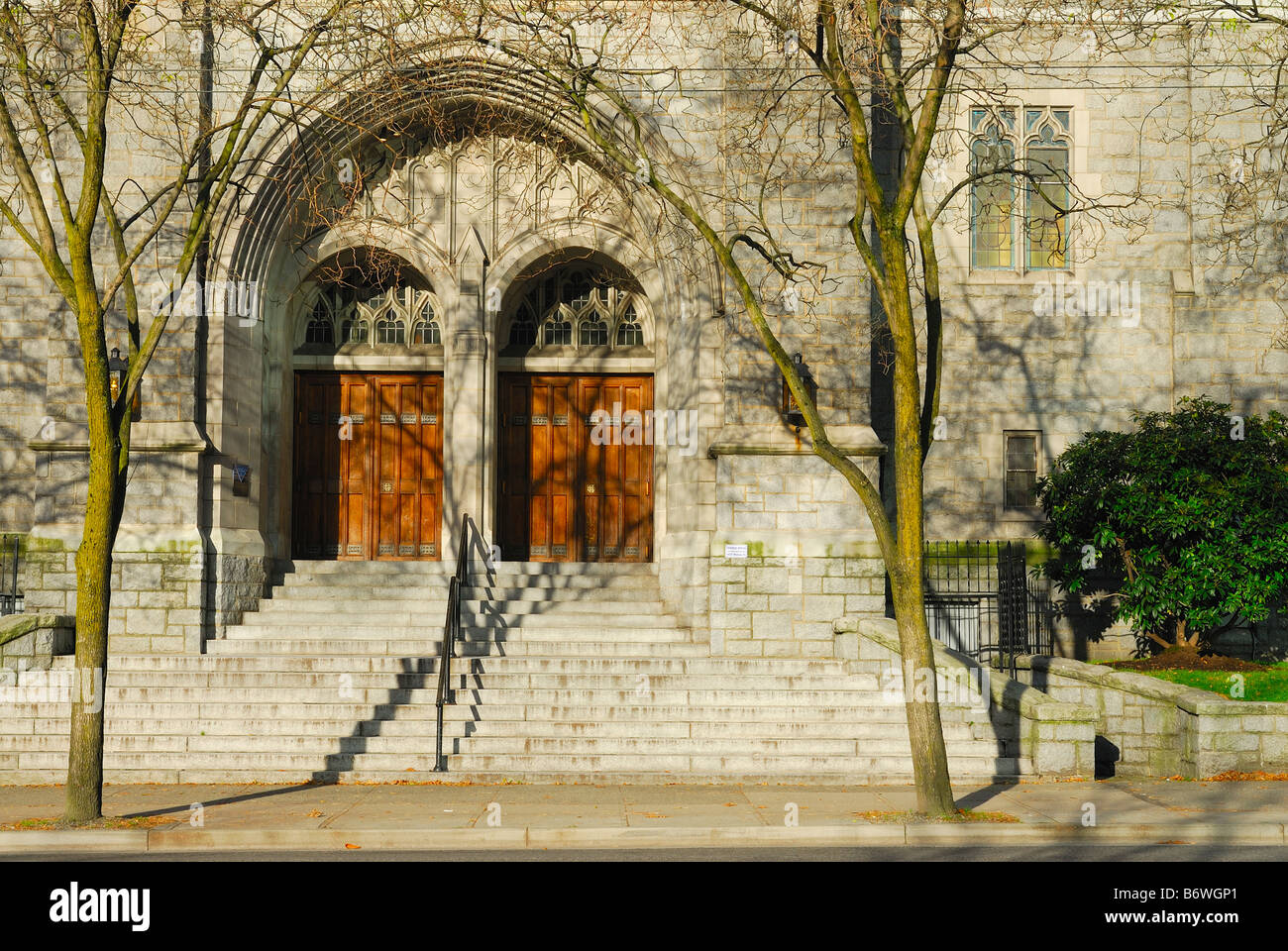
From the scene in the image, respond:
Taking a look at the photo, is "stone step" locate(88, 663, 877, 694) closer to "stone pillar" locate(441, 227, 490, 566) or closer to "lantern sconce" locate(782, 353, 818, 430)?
"lantern sconce" locate(782, 353, 818, 430)

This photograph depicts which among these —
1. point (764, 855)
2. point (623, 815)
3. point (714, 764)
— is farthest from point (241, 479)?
point (764, 855)

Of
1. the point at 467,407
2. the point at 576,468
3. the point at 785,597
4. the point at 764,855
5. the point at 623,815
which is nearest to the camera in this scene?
the point at 764,855

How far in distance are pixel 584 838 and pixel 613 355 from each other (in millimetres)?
9778

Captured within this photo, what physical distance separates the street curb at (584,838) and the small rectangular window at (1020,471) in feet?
28.4

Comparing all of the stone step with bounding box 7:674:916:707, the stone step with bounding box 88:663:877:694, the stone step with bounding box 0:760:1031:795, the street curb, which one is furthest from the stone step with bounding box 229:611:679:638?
the street curb

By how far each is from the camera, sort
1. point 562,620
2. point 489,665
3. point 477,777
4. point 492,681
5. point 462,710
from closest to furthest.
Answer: point 477,777, point 462,710, point 492,681, point 489,665, point 562,620

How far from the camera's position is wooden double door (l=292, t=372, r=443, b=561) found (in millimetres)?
18688

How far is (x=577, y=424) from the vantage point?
745 inches

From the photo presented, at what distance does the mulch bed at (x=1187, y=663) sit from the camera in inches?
630

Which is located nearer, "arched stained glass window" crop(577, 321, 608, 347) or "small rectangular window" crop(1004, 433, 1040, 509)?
"small rectangular window" crop(1004, 433, 1040, 509)

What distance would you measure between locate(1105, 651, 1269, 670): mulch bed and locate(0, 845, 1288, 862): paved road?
6.34 m

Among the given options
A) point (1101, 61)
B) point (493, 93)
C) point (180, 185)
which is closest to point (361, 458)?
point (493, 93)

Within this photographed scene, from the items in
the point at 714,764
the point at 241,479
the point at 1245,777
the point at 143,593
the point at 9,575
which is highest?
the point at 241,479

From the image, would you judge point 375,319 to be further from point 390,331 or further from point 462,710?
point 462,710
